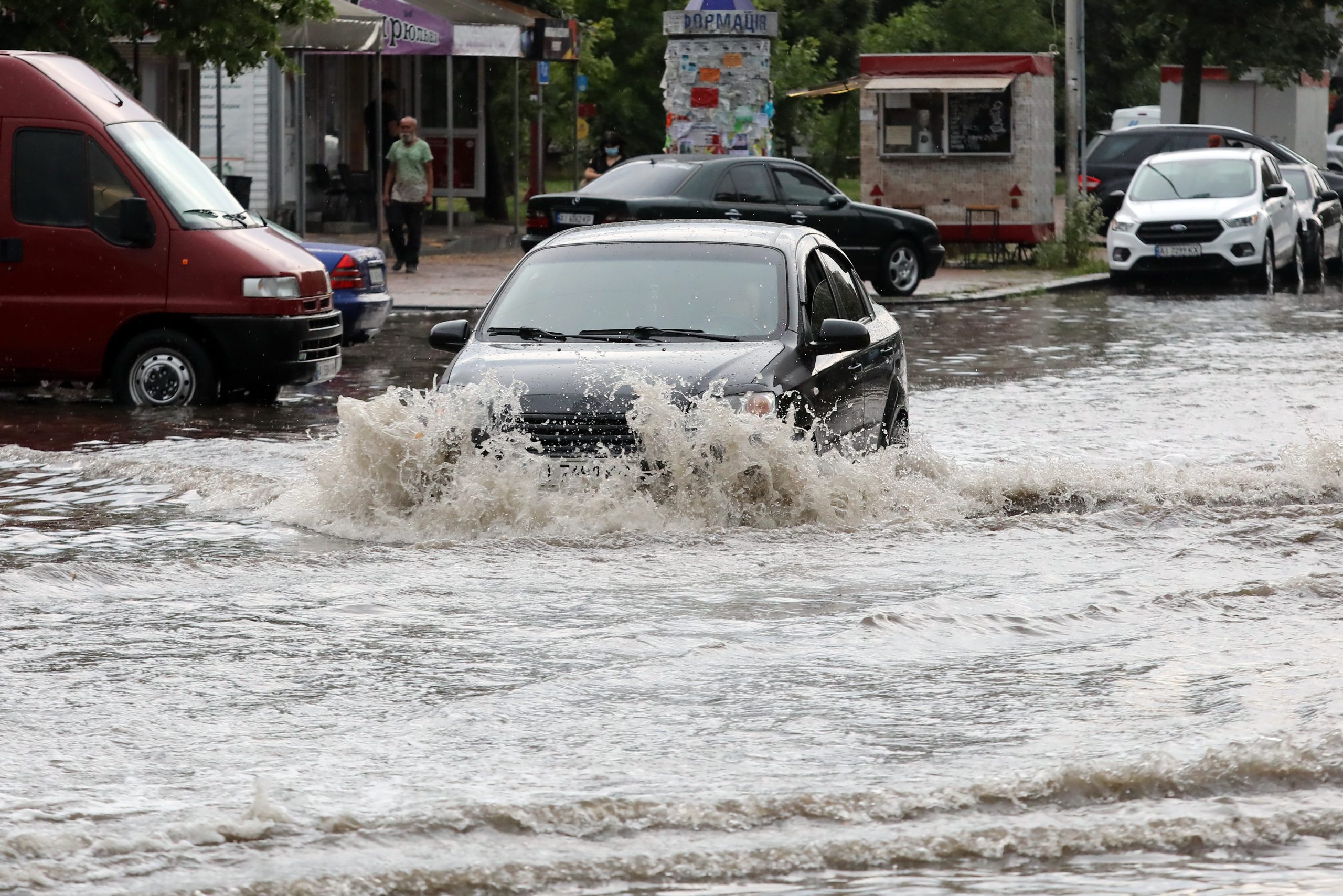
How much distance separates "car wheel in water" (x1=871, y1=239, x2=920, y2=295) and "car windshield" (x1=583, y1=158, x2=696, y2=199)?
2642 mm

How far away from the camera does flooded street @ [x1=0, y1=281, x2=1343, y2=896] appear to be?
502cm

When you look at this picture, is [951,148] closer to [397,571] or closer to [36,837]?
[397,571]

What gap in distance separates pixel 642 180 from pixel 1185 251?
291 inches

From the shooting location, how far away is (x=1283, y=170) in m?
30.3

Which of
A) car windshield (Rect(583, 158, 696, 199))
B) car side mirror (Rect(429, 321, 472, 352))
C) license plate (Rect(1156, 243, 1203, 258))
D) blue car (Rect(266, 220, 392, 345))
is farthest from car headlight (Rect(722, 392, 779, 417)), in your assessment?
license plate (Rect(1156, 243, 1203, 258))

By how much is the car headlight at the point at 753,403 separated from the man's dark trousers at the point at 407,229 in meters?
17.5

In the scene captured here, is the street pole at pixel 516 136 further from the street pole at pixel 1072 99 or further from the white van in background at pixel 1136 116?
the white van in background at pixel 1136 116

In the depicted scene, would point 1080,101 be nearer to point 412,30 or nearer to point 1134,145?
point 1134,145

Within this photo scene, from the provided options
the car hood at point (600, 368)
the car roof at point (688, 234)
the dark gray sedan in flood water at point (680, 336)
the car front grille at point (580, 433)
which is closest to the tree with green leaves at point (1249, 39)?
the car roof at point (688, 234)

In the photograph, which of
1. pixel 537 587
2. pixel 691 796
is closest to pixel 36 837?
pixel 691 796

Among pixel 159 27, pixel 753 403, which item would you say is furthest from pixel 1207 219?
pixel 753 403

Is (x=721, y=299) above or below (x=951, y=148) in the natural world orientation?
below

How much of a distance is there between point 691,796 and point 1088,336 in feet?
50.7

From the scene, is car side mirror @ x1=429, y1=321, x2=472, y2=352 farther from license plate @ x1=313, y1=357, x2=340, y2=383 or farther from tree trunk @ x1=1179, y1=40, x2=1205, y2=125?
tree trunk @ x1=1179, y1=40, x2=1205, y2=125
